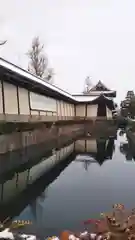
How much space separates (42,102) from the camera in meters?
22.7

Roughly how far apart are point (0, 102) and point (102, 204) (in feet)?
26.9

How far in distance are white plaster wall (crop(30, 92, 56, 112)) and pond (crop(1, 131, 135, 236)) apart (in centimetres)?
747

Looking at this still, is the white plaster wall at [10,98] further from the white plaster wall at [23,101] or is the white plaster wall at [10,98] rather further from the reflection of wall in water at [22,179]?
the reflection of wall in water at [22,179]

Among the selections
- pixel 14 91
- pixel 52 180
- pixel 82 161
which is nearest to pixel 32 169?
pixel 52 180

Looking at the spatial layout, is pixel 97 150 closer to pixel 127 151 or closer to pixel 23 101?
pixel 127 151

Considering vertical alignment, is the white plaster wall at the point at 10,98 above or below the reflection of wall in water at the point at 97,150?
above

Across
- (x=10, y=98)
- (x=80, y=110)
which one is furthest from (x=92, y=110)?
(x=10, y=98)

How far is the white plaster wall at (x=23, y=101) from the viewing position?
17.1m

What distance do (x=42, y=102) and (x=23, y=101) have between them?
508 centimetres

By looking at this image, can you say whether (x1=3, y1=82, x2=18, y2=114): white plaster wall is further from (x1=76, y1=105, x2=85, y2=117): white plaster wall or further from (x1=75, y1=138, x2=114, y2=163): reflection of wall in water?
(x1=76, y1=105, x2=85, y2=117): white plaster wall

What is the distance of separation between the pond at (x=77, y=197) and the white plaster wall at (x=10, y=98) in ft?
13.4

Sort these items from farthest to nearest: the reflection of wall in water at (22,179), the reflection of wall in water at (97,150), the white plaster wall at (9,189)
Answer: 1. the reflection of wall in water at (97,150)
2. the reflection of wall in water at (22,179)
3. the white plaster wall at (9,189)

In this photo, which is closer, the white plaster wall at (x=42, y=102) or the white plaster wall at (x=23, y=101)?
the white plaster wall at (x=23, y=101)

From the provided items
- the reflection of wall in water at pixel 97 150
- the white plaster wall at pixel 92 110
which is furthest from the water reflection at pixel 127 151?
the white plaster wall at pixel 92 110
